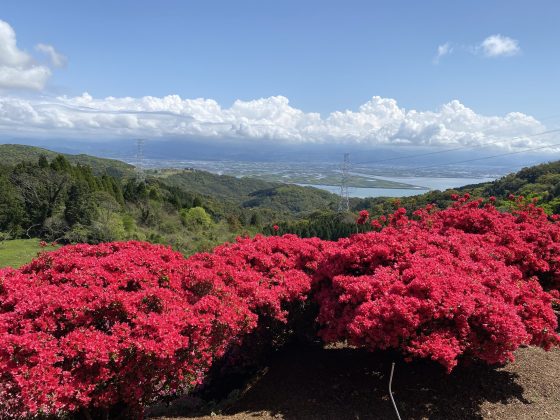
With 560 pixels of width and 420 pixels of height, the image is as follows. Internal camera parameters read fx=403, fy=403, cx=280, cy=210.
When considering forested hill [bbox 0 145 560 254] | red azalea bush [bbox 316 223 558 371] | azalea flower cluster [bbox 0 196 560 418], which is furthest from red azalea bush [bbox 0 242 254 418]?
forested hill [bbox 0 145 560 254]

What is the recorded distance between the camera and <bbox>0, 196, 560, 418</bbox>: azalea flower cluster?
186 inches

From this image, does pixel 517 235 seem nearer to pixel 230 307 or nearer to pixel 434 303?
pixel 434 303

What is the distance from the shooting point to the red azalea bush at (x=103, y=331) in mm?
4535

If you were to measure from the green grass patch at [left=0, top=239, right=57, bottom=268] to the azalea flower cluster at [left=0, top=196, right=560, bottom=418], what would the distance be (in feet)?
75.0

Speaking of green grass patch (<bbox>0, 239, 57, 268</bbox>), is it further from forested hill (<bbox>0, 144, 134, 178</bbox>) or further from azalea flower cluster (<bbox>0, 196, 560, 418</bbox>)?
forested hill (<bbox>0, 144, 134, 178</bbox>)

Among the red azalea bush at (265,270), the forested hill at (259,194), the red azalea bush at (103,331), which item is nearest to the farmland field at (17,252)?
the red azalea bush at (265,270)

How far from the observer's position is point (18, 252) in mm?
31953

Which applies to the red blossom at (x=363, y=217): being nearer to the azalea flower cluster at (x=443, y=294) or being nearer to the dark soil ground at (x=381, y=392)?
the azalea flower cluster at (x=443, y=294)

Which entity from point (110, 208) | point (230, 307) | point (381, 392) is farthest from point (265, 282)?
point (110, 208)

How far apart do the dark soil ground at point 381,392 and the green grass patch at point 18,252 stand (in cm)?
2356

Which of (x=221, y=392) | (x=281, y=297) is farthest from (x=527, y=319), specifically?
(x=221, y=392)

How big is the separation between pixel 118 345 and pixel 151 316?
63cm

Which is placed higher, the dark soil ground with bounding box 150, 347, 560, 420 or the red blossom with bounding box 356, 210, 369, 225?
the red blossom with bounding box 356, 210, 369, 225

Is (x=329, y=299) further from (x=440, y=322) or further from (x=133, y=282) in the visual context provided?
(x=133, y=282)
